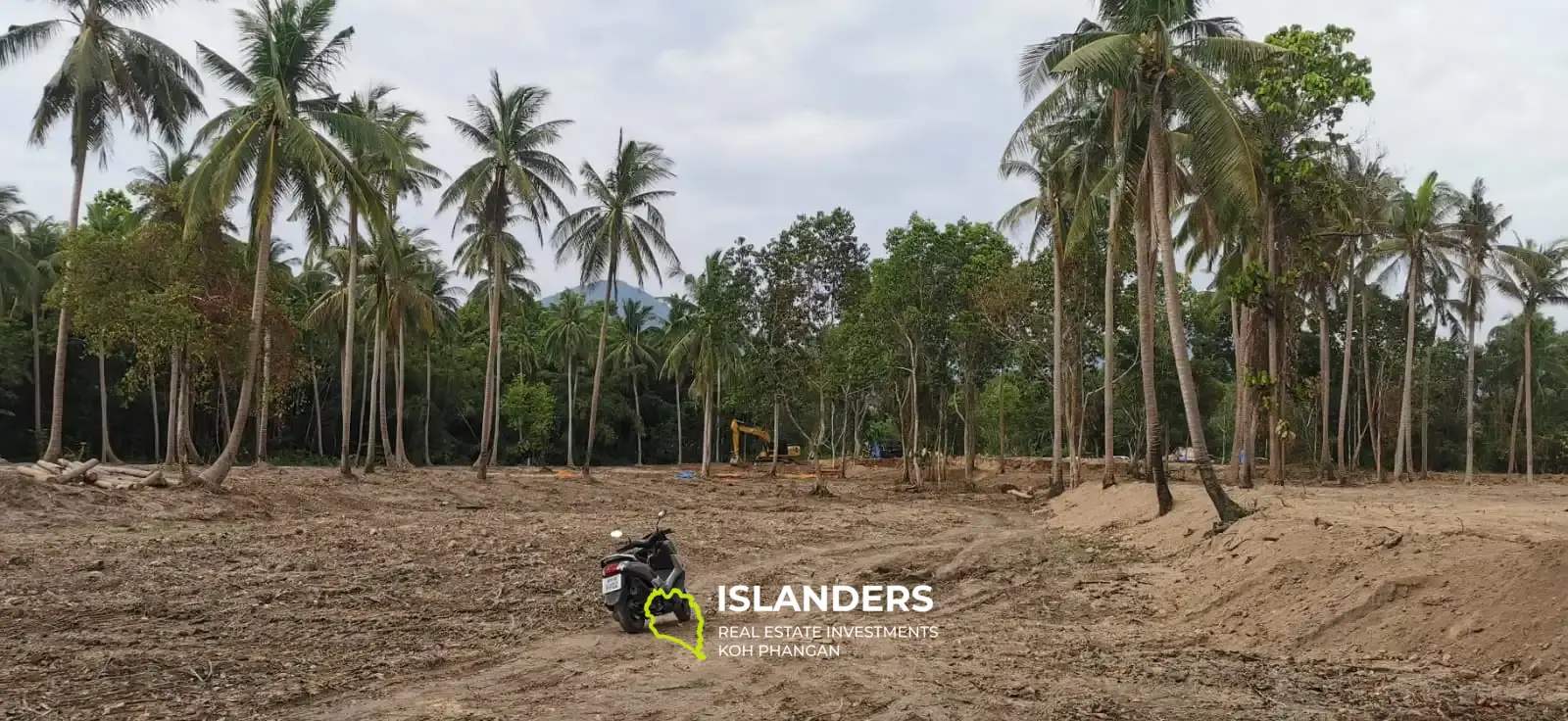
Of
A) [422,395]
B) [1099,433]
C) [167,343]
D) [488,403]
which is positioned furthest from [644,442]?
[167,343]

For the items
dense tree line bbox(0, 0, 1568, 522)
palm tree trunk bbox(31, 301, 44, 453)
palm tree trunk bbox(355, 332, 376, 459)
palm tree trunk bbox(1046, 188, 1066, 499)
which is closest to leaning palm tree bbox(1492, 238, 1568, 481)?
dense tree line bbox(0, 0, 1568, 522)

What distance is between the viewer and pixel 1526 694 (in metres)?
5.60

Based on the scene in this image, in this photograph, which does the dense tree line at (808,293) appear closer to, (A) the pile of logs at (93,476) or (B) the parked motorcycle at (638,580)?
(A) the pile of logs at (93,476)

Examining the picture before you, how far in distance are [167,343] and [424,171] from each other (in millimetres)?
10633

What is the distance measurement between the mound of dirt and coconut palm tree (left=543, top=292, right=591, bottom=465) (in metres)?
41.2

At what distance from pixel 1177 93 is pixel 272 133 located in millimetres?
15181

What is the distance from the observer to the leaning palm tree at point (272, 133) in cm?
1684

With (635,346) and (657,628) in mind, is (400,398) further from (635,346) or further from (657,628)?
(657,628)

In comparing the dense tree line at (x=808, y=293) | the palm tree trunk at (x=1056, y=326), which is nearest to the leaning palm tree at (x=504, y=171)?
the dense tree line at (x=808, y=293)

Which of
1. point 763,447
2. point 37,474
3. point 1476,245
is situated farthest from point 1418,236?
point 763,447

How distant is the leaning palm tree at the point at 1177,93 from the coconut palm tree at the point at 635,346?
130ft

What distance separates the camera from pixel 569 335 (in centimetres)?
4919

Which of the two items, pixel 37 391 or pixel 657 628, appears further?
pixel 37 391

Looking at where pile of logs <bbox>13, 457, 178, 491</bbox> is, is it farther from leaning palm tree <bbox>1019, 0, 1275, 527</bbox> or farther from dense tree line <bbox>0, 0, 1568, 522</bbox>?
leaning palm tree <bbox>1019, 0, 1275, 527</bbox>
